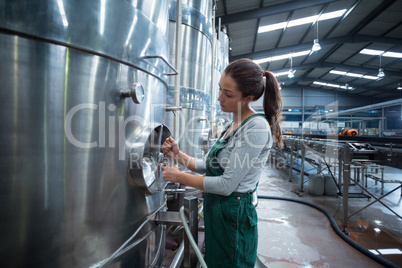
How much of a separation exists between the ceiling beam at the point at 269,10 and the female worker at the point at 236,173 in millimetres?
6224

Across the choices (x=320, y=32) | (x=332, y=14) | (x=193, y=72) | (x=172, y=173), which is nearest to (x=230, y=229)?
(x=172, y=173)

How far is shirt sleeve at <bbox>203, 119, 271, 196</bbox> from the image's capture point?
838 millimetres

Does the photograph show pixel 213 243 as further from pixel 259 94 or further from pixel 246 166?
pixel 259 94

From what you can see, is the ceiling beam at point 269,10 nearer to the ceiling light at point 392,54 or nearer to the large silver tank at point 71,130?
the ceiling light at point 392,54

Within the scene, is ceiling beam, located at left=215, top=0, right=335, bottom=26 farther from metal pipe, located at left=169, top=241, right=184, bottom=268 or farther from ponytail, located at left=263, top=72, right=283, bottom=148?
metal pipe, located at left=169, top=241, right=184, bottom=268

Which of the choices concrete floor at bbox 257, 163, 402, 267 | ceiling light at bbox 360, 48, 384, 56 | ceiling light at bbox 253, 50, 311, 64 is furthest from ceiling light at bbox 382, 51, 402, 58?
concrete floor at bbox 257, 163, 402, 267

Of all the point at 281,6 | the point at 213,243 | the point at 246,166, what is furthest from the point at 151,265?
the point at 281,6

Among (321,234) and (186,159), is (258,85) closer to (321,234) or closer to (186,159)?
(186,159)

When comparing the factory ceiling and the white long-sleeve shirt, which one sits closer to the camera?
the white long-sleeve shirt

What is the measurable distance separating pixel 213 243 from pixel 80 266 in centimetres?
51

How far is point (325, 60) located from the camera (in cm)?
1195

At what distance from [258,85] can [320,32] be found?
31.9 feet

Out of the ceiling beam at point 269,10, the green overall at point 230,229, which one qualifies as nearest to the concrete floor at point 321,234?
the green overall at point 230,229

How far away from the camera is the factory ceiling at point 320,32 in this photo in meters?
6.28
